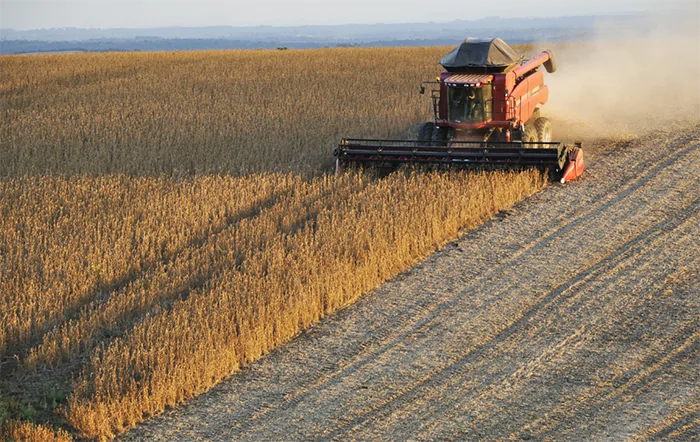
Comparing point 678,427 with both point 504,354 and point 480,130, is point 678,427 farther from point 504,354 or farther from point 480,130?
point 480,130

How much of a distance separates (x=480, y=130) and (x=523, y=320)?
5833mm

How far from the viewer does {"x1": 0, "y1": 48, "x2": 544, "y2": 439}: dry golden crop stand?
6.91 meters

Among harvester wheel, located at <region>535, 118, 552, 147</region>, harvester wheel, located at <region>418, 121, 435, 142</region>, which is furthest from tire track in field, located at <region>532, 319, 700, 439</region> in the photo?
harvester wheel, located at <region>418, 121, 435, 142</region>

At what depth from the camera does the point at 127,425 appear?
6324 mm

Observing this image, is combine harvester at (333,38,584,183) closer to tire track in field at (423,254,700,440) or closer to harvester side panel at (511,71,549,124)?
harvester side panel at (511,71,549,124)

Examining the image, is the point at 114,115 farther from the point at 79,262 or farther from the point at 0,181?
the point at 79,262

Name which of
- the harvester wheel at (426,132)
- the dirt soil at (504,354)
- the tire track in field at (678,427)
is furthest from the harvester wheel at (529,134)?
the tire track in field at (678,427)

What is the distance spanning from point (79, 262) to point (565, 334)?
4.94 metres

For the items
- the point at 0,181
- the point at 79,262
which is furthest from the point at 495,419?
the point at 0,181

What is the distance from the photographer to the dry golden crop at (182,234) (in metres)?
6.91

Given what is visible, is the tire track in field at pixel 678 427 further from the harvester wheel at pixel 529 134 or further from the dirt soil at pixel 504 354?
the harvester wheel at pixel 529 134

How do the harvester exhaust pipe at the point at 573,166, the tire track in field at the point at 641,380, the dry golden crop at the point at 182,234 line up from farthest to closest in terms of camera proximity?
the harvester exhaust pipe at the point at 573,166 < the dry golden crop at the point at 182,234 < the tire track in field at the point at 641,380

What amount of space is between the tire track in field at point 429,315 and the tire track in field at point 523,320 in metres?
0.52

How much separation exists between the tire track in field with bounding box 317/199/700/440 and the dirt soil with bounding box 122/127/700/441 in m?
0.02
